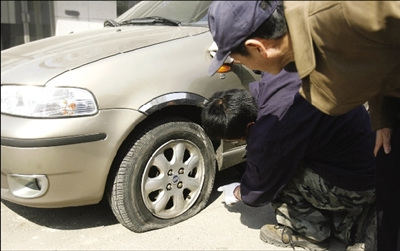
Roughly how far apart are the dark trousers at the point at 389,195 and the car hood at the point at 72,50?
4.54ft

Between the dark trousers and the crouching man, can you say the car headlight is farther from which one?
the dark trousers

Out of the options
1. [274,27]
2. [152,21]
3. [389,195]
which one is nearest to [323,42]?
[274,27]

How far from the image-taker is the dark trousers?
5.35ft

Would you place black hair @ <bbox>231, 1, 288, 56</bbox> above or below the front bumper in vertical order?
above

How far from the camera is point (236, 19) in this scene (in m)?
1.29

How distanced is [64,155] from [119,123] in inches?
12.7

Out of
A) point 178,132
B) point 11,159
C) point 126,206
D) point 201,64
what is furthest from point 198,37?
point 11,159

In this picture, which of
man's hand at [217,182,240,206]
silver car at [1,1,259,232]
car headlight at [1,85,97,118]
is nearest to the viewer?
car headlight at [1,85,97,118]

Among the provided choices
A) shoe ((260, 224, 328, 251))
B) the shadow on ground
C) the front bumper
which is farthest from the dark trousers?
the shadow on ground

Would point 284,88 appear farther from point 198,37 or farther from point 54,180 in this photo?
point 54,180

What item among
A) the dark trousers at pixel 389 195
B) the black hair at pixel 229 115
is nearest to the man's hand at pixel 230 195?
the black hair at pixel 229 115

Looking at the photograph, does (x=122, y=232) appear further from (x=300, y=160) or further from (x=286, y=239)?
(x=300, y=160)

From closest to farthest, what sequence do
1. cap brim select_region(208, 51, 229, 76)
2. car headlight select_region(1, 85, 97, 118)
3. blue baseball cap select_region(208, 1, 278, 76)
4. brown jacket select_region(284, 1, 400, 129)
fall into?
brown jacket select_region(284, 1, 400, 129)
blue baseball cap select_region(208, 1, 278, 76)
cap brim select_region(208, 51, 229, 76)
car headlight select_region(1, 85, 97, 118)

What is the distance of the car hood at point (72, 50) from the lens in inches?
71.6
